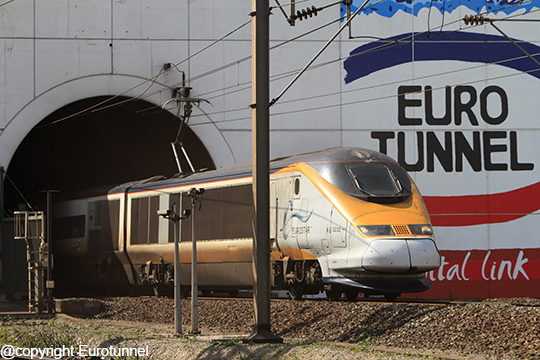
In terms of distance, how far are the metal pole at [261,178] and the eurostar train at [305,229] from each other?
309 centimetres

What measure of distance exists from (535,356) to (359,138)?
18.9m

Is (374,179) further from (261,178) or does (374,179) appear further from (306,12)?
(261,178)

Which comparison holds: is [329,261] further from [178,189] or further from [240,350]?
[178,189]

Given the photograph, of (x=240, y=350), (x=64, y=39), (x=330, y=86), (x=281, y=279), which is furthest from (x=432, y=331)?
(x=64, y=39)

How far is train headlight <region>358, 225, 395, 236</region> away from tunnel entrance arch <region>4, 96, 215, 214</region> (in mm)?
14233

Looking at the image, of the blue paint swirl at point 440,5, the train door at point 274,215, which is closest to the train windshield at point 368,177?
the train door at point 274,215

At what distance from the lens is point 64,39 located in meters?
29.1

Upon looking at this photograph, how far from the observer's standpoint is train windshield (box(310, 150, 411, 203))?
17.2m

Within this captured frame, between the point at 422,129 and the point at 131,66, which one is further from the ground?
the point at 131,66

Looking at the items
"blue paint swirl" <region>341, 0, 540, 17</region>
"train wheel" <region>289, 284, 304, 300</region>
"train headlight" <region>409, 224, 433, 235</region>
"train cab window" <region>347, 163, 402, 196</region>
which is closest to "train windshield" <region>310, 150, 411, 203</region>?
"train cab window" <region>347, 163, 402, 196</region>

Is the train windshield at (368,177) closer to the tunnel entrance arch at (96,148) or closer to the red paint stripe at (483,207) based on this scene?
the red paint stripe at (483,207)

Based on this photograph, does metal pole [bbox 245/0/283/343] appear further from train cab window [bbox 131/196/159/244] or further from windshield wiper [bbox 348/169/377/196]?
train cab window [bbox 131/196/159/244]

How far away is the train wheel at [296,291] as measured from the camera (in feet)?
60.8

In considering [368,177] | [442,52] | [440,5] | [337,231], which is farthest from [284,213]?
[440,5]
